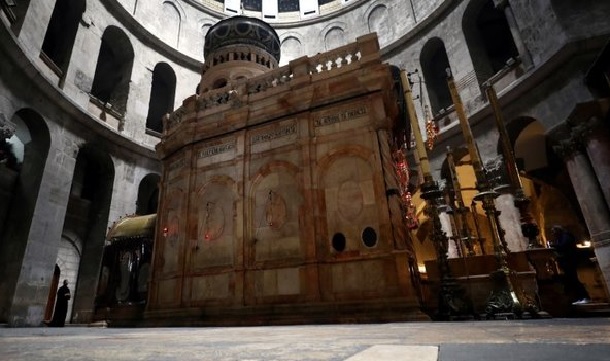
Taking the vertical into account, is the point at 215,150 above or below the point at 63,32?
below

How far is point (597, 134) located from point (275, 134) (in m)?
9.75

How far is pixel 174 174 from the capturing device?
11.5 metres

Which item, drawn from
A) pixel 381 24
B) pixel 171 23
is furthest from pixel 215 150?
pixel 381 24

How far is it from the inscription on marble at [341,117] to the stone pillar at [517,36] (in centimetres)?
886

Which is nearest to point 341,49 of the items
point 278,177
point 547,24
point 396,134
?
point 396,134

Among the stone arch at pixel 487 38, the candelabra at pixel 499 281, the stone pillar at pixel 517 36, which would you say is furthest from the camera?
the stone arch at pixel 487 38

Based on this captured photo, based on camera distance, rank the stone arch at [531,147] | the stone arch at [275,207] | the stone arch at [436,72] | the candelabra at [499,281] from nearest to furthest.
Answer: the candelabra at [499,281] < the stone arch at [275,207] < the stone arch at [531,147] < the stone arch at [436,72]

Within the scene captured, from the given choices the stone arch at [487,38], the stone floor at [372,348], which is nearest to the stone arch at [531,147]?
the stone arch at [487,38]

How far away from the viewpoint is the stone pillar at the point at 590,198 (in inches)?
388

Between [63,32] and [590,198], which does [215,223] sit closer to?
[590,198]

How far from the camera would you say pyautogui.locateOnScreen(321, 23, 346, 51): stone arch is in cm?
2653

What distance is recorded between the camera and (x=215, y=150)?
1073cm

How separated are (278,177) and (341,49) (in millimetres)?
4233

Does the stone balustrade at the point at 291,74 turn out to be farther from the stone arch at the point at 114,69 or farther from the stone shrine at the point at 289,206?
the stone arch at the point at 114,69
